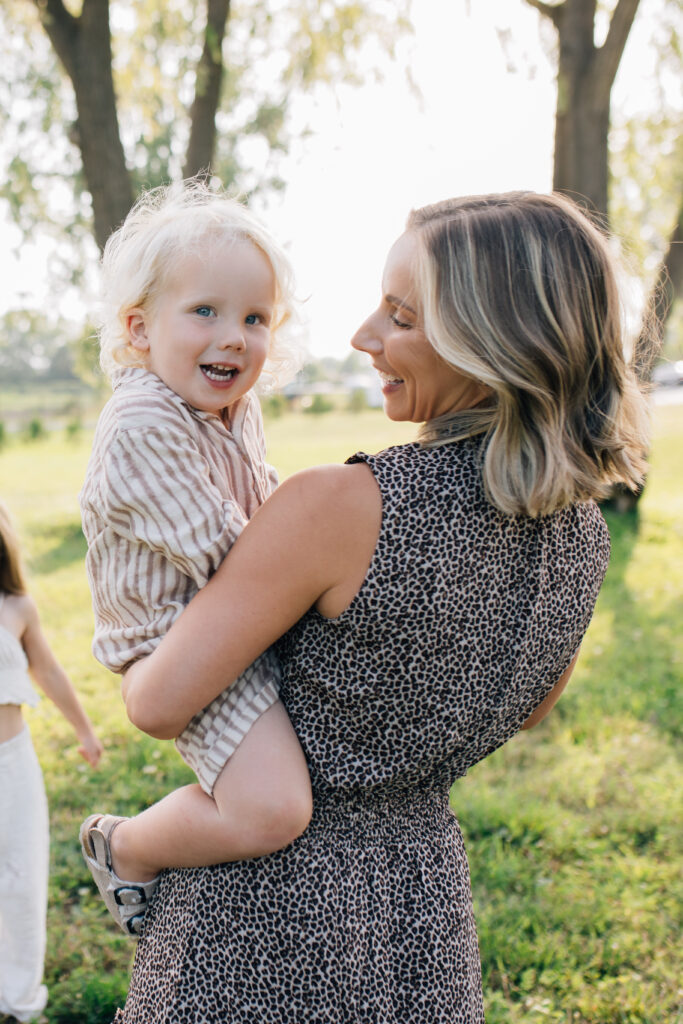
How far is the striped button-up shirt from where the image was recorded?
4.86ft

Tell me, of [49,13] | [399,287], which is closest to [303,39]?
[49,13]

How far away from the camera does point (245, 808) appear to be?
144 cm

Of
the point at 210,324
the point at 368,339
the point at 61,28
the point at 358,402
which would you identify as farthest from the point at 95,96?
the point at 358,402

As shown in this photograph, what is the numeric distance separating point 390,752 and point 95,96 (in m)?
6.09

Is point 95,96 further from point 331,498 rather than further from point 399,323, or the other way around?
point 331,498

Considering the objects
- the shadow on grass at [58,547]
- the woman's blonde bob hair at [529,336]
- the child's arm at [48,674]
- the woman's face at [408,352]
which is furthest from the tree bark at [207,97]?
the woman's blonde bob hair at [529,336]

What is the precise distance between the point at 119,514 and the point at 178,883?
0.67m

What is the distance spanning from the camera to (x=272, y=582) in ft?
4.42

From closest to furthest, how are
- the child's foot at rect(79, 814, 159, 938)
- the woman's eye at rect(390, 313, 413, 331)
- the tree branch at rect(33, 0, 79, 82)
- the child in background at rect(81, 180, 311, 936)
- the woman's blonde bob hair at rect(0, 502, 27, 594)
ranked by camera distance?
the child in background at rect(81, 180, 311, 936) → the woman's eye at rect(390, 313, 413, 331) → the child's foot at rect(79, 814, 159, 938) → the woman's blonde bob hair at rect(0, 502, 27, 594) → the tree branch at rect(33, 0, 79, 82)

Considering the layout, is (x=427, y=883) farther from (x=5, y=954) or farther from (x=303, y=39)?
(x=303, y=39)

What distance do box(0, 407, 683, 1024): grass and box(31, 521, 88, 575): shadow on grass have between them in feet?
9.62

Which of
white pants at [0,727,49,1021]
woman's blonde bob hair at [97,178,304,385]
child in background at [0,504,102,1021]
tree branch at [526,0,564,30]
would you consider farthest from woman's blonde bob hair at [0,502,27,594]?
tree branch at [526,0,564,30]

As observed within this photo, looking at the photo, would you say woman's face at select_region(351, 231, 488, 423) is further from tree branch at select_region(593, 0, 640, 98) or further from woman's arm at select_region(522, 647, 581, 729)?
tree branch at select_region(593, 0, 640, 98)

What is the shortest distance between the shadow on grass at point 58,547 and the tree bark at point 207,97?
14.5 feet
